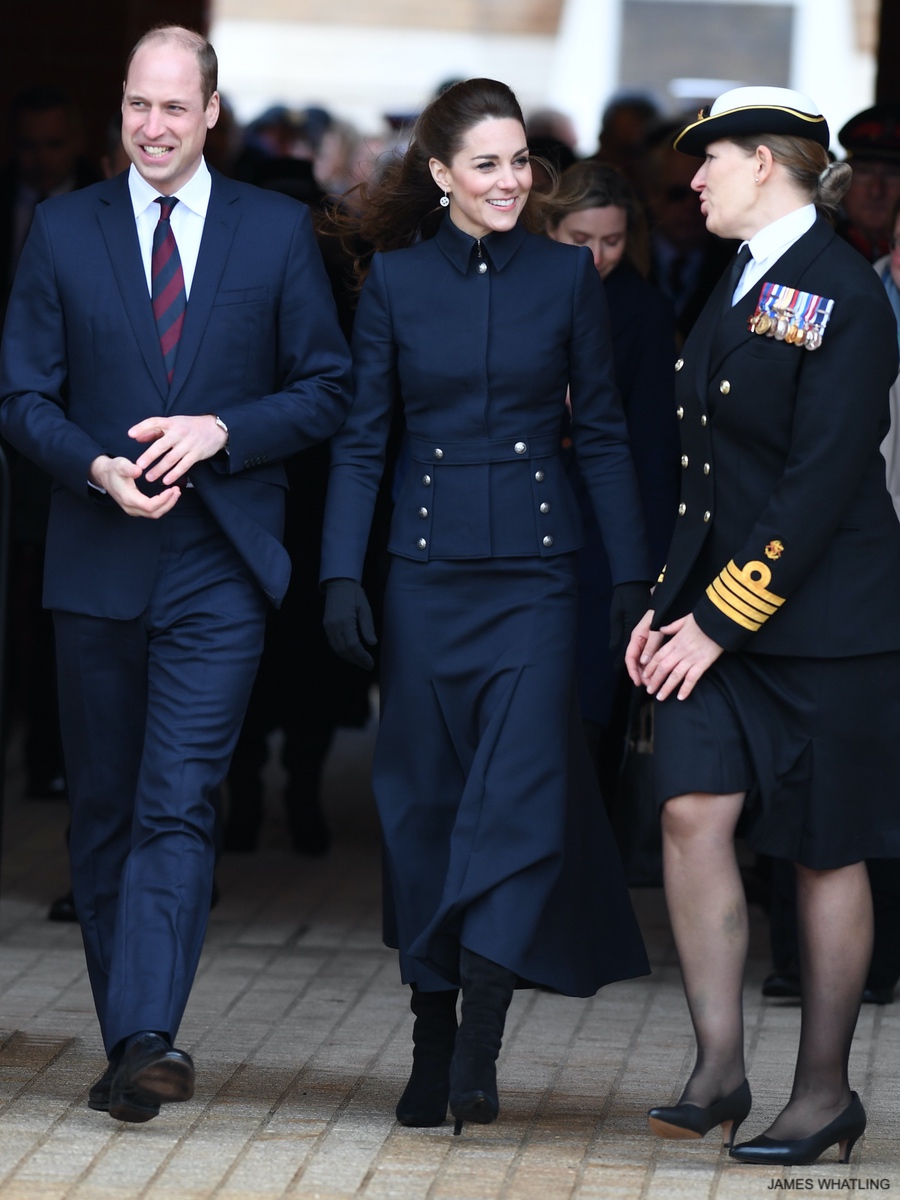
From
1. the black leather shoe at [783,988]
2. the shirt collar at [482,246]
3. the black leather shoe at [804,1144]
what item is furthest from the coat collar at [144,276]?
the black leather shoe at [783,988]

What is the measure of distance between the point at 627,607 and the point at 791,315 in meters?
0.72

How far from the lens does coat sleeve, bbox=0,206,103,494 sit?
4.27 m

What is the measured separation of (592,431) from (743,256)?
1.63 ft

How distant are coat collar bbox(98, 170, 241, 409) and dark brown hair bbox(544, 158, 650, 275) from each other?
120cm

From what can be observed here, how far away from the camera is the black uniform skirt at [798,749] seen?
4.02 m

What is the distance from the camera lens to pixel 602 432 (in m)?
4.42

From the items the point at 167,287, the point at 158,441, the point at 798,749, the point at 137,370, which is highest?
the point at 167,287

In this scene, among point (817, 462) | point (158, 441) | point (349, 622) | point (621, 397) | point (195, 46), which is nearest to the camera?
point (817, 462)

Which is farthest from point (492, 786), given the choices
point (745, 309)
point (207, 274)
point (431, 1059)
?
point (207, 274)

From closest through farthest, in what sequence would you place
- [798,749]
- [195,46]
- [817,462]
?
[817,462] → [798,749] → [195,46]

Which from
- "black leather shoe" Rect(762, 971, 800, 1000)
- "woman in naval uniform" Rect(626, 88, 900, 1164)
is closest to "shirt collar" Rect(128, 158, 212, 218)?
"woman in naval uniform" Rect(626, 88, 900, 1164)

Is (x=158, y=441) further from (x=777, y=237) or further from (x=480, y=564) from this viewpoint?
(x=777, y=237)

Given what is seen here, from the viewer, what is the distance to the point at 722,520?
161 inches

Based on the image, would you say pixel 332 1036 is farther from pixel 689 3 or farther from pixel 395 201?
pixel 689 3
